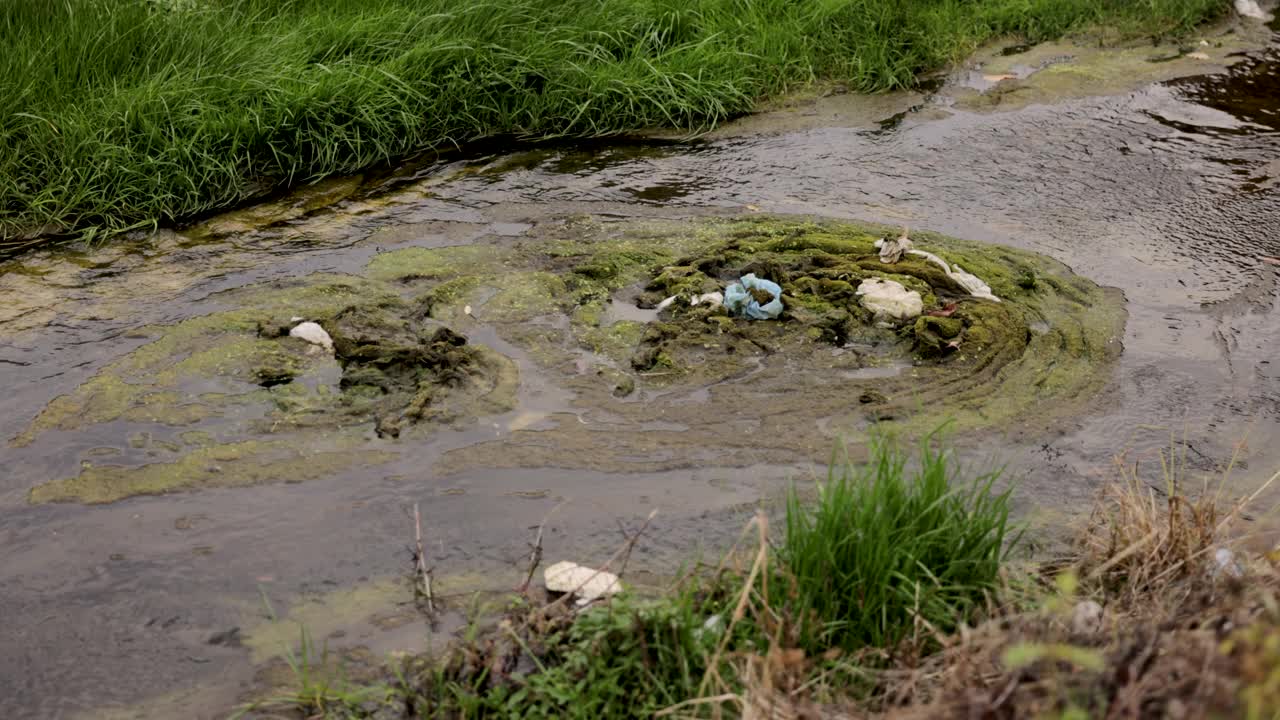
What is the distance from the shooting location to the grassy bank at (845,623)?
2348 mm

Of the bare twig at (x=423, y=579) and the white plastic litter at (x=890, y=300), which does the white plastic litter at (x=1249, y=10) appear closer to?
the white plastic litter at (x=890, y=300)

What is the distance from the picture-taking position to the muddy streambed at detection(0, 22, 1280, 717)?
10.6 feet

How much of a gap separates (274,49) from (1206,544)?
5040 millimetres

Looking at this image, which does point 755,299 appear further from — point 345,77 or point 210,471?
point 345,77

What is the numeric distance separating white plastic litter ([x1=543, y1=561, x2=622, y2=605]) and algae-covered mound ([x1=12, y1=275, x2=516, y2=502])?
92cm

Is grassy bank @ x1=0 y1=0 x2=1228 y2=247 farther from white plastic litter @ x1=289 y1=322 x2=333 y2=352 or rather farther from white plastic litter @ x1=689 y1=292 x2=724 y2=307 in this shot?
white plastic litter @ x1=689 y1=292 x2=724 y2=307

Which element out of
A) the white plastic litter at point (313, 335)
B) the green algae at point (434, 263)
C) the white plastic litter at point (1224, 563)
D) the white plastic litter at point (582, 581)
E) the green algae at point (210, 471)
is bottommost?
the green algae at point (210, 471)

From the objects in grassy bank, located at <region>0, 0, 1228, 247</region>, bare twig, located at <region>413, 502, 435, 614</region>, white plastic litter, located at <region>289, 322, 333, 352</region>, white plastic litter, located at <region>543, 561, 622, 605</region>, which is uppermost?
grassy bank, located at <region>0, 0, 1228, 247</region>

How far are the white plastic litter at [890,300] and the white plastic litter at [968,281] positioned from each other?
0.81 feet

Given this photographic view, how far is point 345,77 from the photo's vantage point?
5930 mm

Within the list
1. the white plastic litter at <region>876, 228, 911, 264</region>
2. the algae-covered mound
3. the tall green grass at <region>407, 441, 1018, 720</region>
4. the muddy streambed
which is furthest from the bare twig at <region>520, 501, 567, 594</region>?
the white plastic litter at <region>876, 228, 911, 264</region>

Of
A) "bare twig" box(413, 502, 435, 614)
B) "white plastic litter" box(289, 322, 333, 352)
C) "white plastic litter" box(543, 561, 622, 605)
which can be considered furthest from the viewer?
"white plastic litter" box(289, 322, 333, 352)

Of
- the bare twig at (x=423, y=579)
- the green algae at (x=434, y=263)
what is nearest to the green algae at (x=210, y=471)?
the bare twig at (x=423, y=579)

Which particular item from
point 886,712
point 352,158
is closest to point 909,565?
point 886,712
